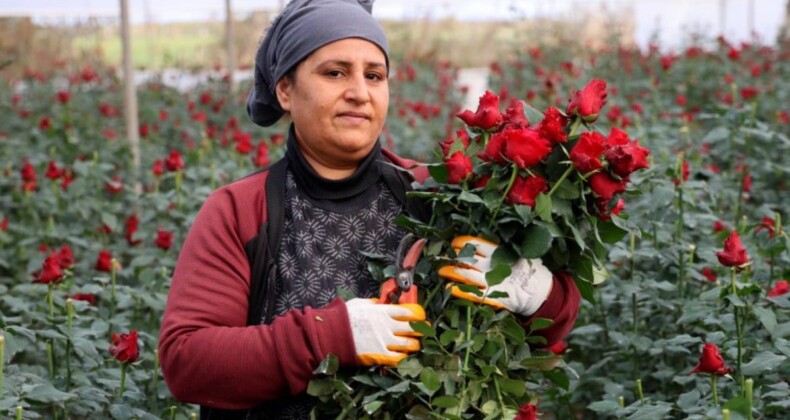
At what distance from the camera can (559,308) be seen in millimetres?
2096

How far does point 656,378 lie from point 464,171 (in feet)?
4.50

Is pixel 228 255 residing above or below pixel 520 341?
above

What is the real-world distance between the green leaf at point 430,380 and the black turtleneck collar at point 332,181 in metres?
0.45

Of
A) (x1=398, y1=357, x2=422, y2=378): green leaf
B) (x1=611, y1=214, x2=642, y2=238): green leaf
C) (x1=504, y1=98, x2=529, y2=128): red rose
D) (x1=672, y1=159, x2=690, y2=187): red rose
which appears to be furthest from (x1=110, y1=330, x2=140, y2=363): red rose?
(x1=672, y1=159, x2=690, y2=187): red rose

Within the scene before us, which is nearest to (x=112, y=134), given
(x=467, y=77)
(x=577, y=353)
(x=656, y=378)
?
(x=577, y=353)

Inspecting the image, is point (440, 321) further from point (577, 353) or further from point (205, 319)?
point (577, 353)

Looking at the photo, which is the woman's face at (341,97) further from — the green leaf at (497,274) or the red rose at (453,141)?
the green leaf at (497,274)

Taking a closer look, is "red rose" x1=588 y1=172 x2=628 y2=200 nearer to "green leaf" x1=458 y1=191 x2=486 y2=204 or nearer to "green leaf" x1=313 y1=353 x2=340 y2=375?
"green leaf" x1=458 y1=191 x2=486 y2=204

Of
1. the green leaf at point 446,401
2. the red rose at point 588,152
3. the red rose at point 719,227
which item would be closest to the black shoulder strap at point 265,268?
the green leaf at point 446,401

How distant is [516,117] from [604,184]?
0.70 ft

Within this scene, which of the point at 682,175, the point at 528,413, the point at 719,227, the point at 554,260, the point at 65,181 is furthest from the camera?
the point at 65,181

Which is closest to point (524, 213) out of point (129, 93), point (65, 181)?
point (65, 181)

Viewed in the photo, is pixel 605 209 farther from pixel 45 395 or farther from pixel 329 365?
pixel 45 395

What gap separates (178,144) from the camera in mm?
6738
